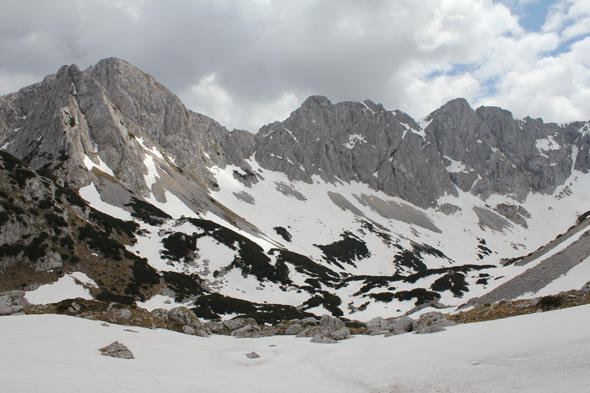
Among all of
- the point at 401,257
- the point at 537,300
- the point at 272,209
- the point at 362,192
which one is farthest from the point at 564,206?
the point at 537,300

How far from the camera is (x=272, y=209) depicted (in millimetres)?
124062

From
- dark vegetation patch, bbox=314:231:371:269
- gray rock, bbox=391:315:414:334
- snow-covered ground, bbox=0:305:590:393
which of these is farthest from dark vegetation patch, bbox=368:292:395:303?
dark vegetation patch, bbox=314:231:371:269

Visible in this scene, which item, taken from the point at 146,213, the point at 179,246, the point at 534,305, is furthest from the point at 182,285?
the point at 534,305

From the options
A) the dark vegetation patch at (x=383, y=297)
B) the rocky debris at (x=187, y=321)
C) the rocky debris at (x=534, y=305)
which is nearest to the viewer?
the rocky debris at (x=534, y=305)

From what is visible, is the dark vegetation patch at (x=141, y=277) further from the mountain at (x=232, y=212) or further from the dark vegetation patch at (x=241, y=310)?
the dark vegetation patch at (x=241, y=310)

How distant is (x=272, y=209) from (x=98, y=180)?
215ft

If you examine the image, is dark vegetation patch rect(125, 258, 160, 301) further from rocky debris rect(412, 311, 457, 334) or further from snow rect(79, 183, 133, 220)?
rocky debris rect(412, 311, 457, 334)

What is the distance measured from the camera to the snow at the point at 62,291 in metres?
26.5

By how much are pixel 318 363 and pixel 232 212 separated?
91.2 m

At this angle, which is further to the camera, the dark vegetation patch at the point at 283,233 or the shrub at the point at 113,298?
the dark vegetation patch at the point at 283,233

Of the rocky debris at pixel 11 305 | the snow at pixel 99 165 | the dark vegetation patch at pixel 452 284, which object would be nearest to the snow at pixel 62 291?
the rocky debris at pixel 11 305

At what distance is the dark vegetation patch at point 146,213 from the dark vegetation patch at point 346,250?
47.1 m

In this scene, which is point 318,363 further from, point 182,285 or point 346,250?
point 346,250

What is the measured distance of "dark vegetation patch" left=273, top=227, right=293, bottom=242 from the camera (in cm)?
9927
